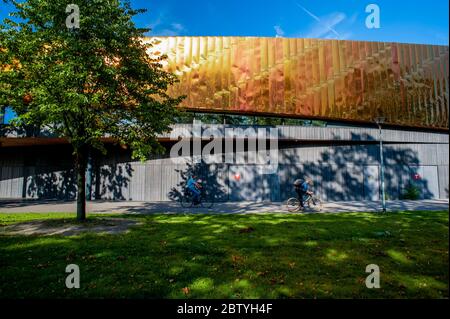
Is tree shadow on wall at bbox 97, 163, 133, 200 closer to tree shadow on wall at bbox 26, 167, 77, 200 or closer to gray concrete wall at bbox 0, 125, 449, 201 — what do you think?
gray concrete wall at bbox 0, 125, 449, 201

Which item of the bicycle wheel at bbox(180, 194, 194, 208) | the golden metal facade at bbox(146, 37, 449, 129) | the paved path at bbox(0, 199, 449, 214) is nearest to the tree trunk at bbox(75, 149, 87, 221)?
the paved path at bbox(0, 199, 449, 214)

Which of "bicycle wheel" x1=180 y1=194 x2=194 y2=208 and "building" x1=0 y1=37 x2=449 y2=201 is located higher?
"building" x1=0 y1=37 x2=449 y2=201

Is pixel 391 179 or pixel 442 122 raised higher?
pixel 442 122

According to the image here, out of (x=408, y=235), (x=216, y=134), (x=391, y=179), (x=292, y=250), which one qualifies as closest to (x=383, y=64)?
(x=391, y=179)

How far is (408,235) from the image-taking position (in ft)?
27.2

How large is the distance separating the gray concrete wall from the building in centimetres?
9

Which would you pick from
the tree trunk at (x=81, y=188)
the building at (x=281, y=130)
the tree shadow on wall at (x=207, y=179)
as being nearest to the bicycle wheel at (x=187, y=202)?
the tree shadow on wall at (x=207, y=179)

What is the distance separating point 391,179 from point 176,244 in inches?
907

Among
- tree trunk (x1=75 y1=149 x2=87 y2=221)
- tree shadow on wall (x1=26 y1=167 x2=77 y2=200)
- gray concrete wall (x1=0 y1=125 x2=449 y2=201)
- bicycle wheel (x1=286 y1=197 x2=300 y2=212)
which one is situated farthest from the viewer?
tree shadow on wall (x1=26 y1=167 x2=77 y2=200)

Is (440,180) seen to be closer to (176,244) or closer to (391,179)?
(391,179)

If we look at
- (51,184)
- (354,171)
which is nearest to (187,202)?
(51,184)

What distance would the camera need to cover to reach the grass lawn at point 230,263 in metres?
4.31

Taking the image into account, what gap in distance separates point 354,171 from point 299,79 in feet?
31.0

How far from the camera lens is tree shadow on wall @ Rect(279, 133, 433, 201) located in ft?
74.8
